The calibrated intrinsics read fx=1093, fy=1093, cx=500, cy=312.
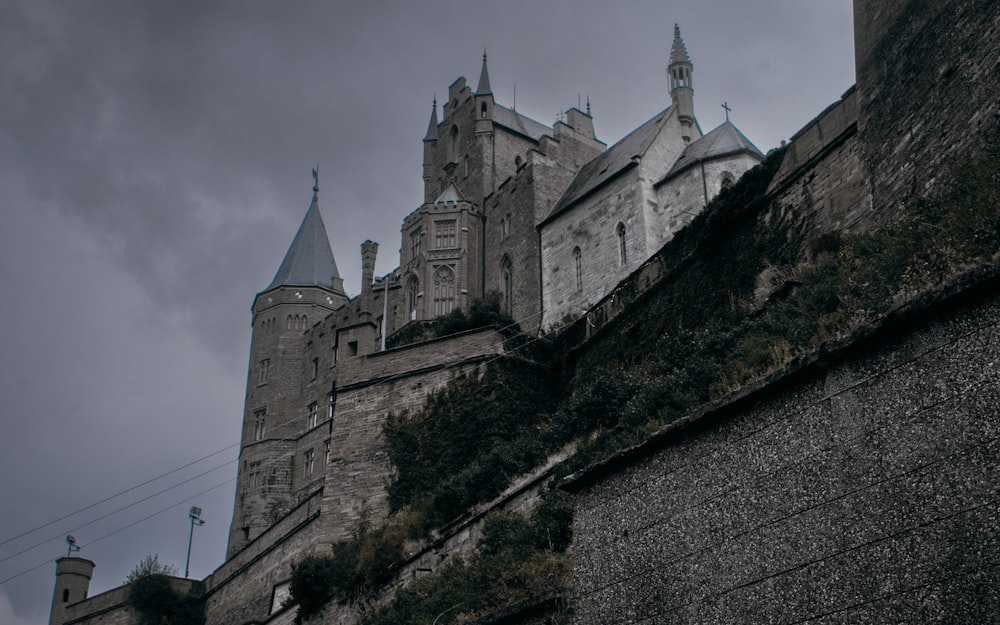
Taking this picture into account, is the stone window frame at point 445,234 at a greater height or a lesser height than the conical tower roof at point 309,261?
lesser

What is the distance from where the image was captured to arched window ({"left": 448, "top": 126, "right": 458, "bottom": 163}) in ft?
156

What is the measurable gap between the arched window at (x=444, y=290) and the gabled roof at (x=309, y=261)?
51.9ft

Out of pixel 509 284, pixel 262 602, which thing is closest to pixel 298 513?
pixel 262 602

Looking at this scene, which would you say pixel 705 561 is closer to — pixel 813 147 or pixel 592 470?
pixel 592 470

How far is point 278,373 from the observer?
174 ft

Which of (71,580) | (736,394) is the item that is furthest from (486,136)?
(736,394)

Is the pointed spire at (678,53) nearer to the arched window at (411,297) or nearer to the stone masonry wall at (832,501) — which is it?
the arched window at (411,297)

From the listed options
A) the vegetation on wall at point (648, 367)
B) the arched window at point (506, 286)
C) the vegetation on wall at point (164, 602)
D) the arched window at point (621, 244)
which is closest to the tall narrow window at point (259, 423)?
the vegetation on wall at point (164, 602)

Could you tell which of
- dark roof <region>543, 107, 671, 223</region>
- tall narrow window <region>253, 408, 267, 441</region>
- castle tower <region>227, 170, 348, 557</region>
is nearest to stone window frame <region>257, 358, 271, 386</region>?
castle tower <region>227, 170, 348, 557</region>

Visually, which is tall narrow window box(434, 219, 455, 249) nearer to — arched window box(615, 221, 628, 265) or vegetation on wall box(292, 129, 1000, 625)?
arched window box(615, 221, 628, 265)

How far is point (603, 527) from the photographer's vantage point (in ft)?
40.1

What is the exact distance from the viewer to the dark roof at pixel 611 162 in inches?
1465

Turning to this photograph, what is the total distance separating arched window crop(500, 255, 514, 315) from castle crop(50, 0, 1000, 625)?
0.29 ft

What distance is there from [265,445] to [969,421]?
44429 millimetres
